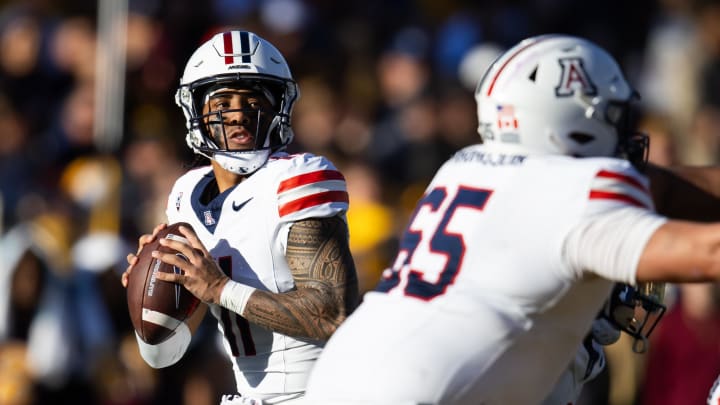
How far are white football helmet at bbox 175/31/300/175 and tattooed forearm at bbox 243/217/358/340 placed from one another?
41 centimetres

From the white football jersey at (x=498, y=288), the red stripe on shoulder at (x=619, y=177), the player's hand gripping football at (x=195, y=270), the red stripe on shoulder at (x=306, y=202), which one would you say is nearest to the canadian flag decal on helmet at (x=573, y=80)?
the white football jersey at (x=498, y=288)

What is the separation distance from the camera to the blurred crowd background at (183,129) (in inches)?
306

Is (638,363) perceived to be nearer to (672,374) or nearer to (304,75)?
(672,374)

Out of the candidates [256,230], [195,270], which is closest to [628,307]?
[256,230]

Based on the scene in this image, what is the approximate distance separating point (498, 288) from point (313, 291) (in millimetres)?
1030

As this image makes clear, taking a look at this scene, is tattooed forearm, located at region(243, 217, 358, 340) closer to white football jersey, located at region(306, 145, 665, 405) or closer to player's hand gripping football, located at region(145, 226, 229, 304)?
player's hand gripping football, located at region(145, 226, 229, 304)

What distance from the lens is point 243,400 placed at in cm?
453

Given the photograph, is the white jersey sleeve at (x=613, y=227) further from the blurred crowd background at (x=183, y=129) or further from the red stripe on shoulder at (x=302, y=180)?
the blurred crowd background at (x=183, y=129)

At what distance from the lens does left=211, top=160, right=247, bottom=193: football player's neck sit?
474cm

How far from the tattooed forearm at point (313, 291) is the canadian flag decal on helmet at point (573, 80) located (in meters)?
1.12

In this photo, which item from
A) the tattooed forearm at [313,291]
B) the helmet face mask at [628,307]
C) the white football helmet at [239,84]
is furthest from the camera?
the white football helmet at [239,84]

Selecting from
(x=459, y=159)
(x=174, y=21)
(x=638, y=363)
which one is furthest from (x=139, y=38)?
(x=459, y=159)

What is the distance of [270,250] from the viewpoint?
4473 mm

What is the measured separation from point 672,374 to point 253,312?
4.02 meters
